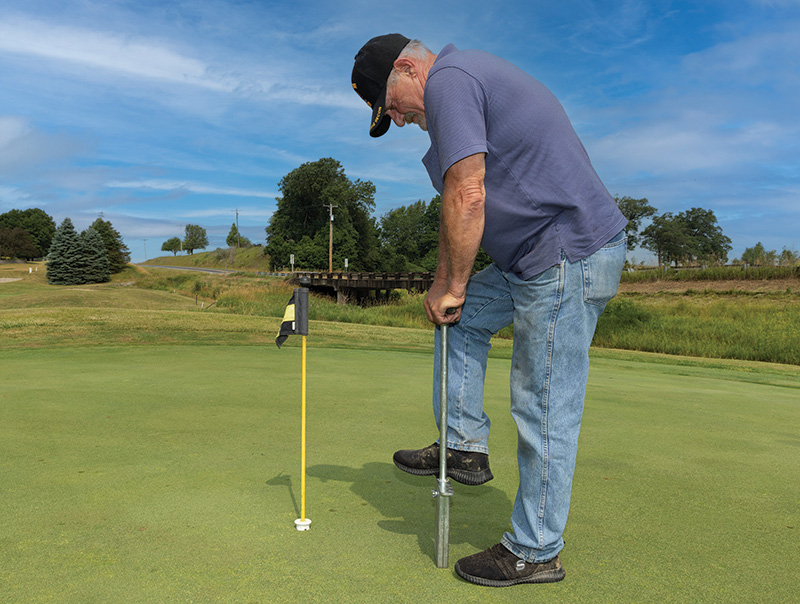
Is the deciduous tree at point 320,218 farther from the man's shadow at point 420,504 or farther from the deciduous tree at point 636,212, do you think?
the man's shadow at point 420,504

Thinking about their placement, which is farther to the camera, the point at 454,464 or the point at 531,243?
the point at 454,464

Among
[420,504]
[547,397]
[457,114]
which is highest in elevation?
[457,114]

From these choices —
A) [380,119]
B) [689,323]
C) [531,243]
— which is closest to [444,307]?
[531,243]

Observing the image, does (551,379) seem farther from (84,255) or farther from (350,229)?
(350,229)

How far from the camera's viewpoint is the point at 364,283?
39.9 m

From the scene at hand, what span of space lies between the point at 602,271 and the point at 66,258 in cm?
5408

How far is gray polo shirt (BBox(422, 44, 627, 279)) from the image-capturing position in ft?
6.89

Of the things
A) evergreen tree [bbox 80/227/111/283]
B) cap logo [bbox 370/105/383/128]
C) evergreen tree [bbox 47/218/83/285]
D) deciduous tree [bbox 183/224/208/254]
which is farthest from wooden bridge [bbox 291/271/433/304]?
deciduous tree [bbox 183/224/208/254]


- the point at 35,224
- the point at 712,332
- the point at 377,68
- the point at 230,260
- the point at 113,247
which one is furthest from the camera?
the point at 35,224

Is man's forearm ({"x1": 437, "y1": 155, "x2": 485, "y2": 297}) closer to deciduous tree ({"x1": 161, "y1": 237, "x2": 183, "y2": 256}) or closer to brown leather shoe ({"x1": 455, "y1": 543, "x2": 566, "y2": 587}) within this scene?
brown leather shoe ({"x1": 455, "y1": 543, "x2": 566, "y2": 587})

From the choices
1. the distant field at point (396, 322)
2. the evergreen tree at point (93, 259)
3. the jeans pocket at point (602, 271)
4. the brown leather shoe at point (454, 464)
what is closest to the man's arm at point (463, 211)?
the jeans pocket at point (602, 271)

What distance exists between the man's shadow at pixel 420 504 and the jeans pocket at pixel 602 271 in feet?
3.50

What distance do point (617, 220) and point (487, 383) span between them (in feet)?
14.1

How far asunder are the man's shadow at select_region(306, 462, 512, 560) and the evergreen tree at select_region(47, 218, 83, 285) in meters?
52.4
